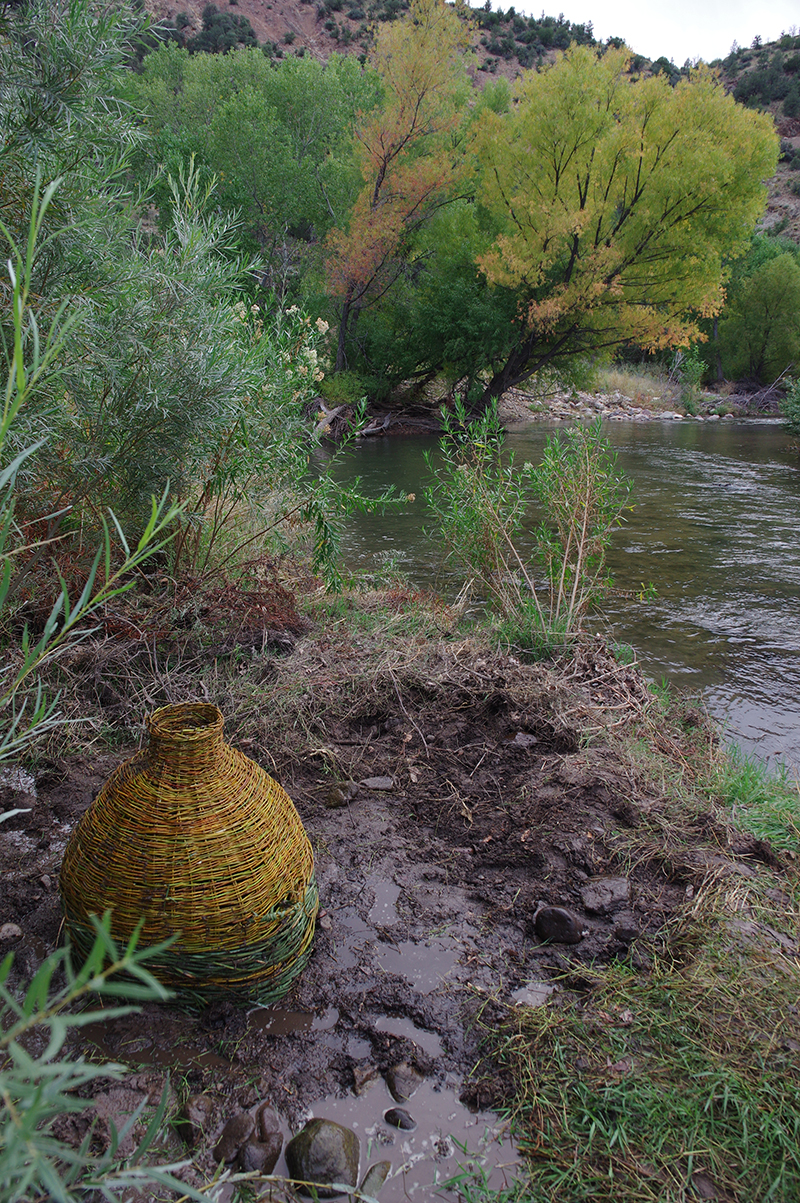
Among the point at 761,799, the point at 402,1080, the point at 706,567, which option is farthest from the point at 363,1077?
the point at 706,567

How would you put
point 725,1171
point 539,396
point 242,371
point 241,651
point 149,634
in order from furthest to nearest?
point 539,396 → point 241,651 → point 149,634 → point 242,371 → point 725,1171

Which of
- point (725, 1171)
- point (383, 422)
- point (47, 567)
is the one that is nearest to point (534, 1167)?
point (725, 1171)

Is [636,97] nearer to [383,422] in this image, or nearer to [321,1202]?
[383,422]

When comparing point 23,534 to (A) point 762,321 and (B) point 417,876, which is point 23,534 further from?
(A) point 762,321

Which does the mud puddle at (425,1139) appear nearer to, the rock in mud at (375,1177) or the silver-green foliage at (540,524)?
the rock in mud at (375,1177)

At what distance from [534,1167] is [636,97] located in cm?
2115

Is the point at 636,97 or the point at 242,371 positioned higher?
the point at 636,97

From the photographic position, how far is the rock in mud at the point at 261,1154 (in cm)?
179

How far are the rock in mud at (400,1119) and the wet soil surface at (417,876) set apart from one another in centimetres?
2

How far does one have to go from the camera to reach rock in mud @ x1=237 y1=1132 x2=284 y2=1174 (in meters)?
1.79

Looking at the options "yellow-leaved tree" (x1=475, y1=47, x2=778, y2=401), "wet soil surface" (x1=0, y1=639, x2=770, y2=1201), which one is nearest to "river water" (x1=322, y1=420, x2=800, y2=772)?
"wet soil surface" (x1=0, y1=639, x2=770, y2=1201)

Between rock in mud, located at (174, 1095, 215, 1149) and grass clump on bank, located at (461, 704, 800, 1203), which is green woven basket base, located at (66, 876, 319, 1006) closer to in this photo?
rock in mud, located at (174, 1095, 215, 1149)

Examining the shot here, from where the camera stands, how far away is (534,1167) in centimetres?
182

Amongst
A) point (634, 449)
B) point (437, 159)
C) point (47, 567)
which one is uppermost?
point (437, 159)
